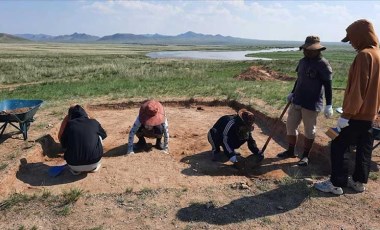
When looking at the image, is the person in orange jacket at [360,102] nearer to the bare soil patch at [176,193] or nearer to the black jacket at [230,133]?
the bare soil patch at [176,193]

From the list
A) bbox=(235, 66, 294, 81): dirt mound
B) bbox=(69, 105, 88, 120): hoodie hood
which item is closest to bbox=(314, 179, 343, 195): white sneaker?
bbox=(69, 105, 88, 120): hoodie hood

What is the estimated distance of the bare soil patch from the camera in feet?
14.4

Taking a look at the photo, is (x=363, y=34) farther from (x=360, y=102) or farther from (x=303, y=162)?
(x=303, y=162)

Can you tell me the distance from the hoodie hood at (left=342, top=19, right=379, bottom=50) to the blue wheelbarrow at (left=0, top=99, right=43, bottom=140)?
5.83 m

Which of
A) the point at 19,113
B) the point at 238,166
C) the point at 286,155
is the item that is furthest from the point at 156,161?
the point at 19,113

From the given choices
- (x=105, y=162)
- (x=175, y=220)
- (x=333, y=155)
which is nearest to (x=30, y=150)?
(x=105, y=162)

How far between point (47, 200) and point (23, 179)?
1202mm

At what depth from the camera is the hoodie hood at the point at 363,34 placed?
4363 millimetres

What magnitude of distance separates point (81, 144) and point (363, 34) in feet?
13.6

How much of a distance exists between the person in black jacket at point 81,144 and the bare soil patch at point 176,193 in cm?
21

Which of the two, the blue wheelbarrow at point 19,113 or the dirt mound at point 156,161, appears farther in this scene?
the blue wheelbarrow at point 19,113

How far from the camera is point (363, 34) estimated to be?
438 cm

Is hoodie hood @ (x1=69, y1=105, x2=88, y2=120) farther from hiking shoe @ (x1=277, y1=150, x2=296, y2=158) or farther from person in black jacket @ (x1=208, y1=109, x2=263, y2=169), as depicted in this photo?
hiking shoe @ (x1=277, y1=150, x2=296, y2=158)

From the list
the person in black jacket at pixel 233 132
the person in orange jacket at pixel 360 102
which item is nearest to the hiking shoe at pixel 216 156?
the person in black jacket at pixel 233 132
